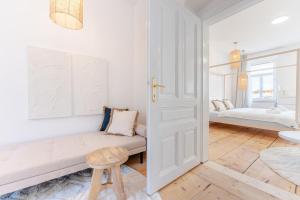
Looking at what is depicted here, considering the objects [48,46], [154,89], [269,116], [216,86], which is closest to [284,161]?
[269,116]

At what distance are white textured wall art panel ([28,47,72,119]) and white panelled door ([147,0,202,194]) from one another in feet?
4.99

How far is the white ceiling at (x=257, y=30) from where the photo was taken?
292 centimetres

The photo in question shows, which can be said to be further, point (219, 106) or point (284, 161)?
point (219, 106)

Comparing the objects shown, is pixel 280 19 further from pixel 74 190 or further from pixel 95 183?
pixel 74 190

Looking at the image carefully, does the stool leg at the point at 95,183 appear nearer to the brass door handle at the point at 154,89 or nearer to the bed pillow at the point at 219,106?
the brass door handle at the point at 154,89

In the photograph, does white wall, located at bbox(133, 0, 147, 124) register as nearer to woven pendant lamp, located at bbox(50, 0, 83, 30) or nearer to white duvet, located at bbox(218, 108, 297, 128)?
woven pendant lamp, located at bbox(50, 0, 83, 30)

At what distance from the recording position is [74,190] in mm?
1448

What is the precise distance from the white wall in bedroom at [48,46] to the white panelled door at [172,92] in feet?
4.79

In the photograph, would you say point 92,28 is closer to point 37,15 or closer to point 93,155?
point 37,15

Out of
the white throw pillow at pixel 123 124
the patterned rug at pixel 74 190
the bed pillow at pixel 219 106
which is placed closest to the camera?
the patterned rug at pixel 74 190

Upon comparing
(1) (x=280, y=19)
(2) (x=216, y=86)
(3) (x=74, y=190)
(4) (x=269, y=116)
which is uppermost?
(1) (x=280, y=19)

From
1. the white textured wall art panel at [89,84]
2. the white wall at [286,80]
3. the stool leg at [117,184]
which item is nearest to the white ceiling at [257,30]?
the white wall at [286,80]

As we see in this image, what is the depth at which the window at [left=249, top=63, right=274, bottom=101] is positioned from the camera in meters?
5.47

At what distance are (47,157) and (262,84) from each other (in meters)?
7.08
